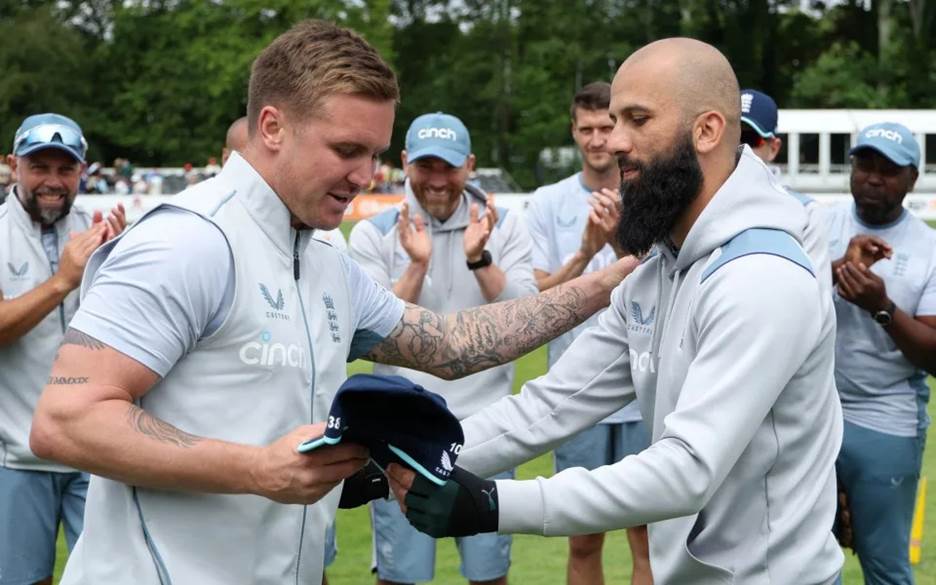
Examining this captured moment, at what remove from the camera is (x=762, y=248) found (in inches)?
145

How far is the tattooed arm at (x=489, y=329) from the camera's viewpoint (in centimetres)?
465

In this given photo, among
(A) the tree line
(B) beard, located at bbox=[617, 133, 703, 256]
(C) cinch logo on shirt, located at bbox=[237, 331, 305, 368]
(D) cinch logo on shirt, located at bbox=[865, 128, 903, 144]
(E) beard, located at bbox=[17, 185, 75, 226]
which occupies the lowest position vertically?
(A) the tree line

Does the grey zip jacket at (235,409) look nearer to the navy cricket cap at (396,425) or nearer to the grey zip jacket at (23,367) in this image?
the navy cricket cap at (396,425)

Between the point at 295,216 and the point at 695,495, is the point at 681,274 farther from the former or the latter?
the point at 295,216

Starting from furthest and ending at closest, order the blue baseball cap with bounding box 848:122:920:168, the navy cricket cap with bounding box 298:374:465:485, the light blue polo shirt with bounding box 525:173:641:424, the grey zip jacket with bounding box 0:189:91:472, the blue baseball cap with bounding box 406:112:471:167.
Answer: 1. the light blue polo shirt with bounding box 525:173:641:424
2. the blue baseball cap with bounding box 406:112:471:167
3. the blue baseball cap with bounding box 848:122:920:168
4. the grey zip jacket with bounding box 0:189:91:472
5. the navy cricket cap with bounding box 298:374:465:485

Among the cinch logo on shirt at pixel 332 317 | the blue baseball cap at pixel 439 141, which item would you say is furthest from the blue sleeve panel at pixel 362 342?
the blue baseball cap at pixel 439 141

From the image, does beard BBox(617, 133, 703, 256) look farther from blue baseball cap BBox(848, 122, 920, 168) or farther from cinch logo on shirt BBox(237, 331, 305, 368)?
blue baseball cap BBox(848, 122, 920, 168)

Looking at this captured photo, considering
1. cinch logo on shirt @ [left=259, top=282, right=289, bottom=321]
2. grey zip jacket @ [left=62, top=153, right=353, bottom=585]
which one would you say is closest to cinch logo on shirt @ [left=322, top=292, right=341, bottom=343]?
grey zip jacket @ [left=62, top=153, right=353, bottom=585]

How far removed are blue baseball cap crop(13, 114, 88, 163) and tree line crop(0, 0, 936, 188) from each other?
45292mm

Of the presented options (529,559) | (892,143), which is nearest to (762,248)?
(892,143)

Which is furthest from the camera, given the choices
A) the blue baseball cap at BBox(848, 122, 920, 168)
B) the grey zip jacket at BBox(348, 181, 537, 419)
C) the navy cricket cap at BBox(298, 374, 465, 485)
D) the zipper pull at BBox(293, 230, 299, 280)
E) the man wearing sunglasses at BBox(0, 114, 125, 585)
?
the grey zip jacket at BBox(348, 181, 537, 419)

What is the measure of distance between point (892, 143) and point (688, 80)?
330 cm

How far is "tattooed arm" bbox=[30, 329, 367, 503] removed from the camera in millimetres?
3408

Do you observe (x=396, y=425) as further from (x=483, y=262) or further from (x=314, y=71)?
(x=483, y=262)
